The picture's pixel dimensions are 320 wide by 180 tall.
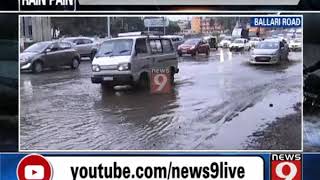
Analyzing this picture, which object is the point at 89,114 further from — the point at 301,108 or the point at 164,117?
the point at 301,108

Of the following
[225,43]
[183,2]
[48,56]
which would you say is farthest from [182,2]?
[48,56]

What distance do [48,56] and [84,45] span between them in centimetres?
26

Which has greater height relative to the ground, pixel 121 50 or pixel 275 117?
pixel 121 50

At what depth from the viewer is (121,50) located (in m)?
3.68

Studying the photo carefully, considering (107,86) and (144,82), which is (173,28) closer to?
(144,82)

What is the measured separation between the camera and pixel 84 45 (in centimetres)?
366

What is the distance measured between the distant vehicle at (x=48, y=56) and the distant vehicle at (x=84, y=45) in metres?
0.03

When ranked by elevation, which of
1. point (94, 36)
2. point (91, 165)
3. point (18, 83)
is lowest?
point (91, 165)

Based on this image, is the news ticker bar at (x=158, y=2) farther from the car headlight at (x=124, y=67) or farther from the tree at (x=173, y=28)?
the car headlight at (x=124, y=67)

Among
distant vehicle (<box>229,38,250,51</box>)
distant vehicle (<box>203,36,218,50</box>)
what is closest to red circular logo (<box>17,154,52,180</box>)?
distant vehicle (<box>203,36,218,50</box>)

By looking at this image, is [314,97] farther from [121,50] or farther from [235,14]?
[121,50]

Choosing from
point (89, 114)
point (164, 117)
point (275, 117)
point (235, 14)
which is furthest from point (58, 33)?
point (275, 117)

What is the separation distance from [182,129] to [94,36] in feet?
2.80

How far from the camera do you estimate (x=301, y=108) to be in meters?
3.60
